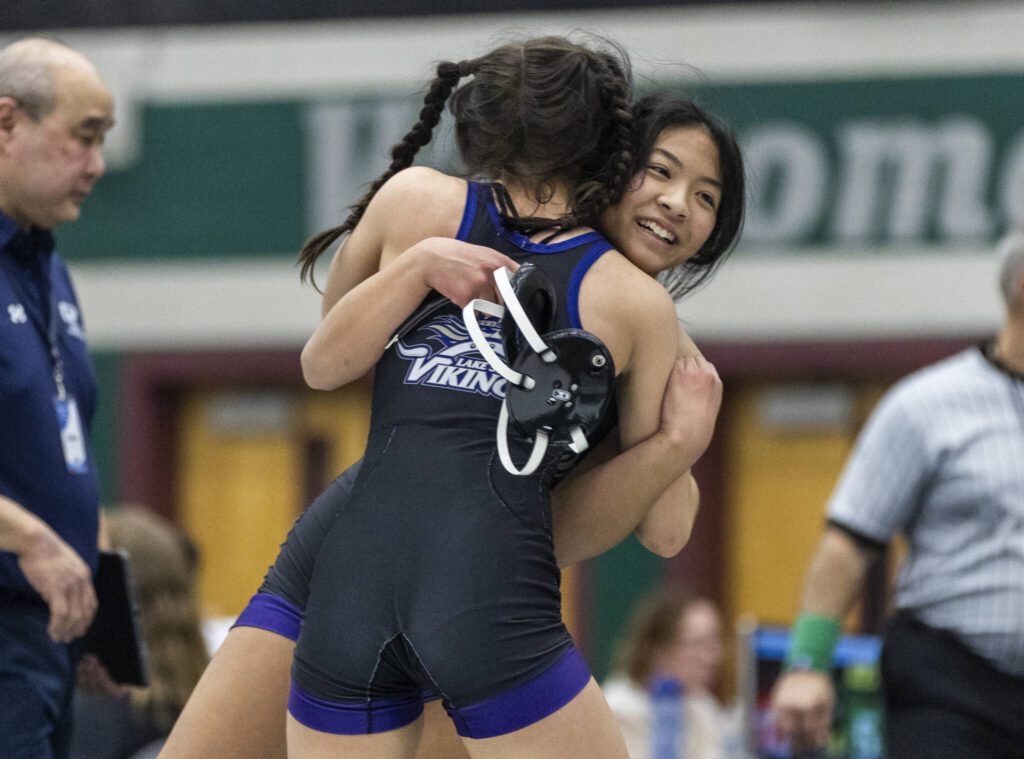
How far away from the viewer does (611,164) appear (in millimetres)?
2816

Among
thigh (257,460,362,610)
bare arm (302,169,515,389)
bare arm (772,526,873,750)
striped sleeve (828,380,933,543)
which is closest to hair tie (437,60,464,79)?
bare arm (302,169,515,389)

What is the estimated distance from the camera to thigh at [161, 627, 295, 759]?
9.79ft

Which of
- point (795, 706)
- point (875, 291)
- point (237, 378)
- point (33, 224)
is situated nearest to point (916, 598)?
point (795, 706)

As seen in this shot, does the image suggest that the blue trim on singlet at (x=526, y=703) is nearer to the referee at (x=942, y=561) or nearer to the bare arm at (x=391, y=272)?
the bare arm at (x=391, y=272)

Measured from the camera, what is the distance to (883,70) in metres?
9.12

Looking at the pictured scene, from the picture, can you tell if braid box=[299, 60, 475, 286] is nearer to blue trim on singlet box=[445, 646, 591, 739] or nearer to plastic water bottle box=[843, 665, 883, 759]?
blue trim on singlet box=[445, 646, 591, 739]

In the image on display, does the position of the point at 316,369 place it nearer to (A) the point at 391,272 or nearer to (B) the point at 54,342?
(A) the point at 391,272

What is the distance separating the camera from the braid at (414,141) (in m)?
2.90

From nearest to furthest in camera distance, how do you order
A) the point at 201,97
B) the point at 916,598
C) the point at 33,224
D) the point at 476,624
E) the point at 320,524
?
1. the point at 476,624
2. the point at 320,524
3. the point at 33,224
4. the point at 916,598
5. the point at 201,97

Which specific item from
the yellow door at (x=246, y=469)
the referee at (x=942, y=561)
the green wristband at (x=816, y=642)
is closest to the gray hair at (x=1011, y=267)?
the referee at (x=942, y=561)

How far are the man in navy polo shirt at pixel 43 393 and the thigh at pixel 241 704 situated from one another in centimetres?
46

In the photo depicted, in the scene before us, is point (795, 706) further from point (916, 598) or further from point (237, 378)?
point (237, 378)

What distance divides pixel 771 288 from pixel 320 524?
6501 millimetres

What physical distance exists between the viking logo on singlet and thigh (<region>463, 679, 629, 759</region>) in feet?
1.63
